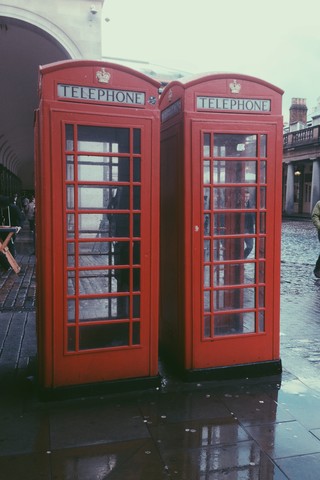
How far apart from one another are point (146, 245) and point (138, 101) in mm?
1196

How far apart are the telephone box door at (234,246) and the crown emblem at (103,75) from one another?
0.85 meters

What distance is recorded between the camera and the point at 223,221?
439cm

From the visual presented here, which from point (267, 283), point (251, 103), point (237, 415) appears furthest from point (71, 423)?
point (251, 103)

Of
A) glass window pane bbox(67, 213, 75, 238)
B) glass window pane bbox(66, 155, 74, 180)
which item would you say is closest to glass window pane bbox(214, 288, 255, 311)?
glass window pane bbox(67, 213, 75, 238)

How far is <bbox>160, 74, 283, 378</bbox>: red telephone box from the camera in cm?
402

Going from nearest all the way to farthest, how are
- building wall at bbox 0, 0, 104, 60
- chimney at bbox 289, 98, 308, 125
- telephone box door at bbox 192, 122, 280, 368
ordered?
telephone box door at bbox 192, 122, 280, 368, building wall at bbox 0, 0, 104, 60, chimney at bbox 289, 98, 308, 125

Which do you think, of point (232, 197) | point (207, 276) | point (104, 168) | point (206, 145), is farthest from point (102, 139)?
point (207, 276)

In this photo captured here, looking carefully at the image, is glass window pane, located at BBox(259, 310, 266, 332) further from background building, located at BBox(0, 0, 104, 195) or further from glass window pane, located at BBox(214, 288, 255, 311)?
background building, located at BBox(0, 0, 104, 195)

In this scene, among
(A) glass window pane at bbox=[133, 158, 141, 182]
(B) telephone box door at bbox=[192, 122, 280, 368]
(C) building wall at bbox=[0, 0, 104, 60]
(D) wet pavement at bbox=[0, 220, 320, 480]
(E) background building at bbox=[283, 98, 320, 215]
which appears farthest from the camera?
(E) background building at bbox=[283, 98, 320, 215]

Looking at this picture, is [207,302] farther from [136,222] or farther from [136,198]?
[136,198]

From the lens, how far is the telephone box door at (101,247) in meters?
3.69

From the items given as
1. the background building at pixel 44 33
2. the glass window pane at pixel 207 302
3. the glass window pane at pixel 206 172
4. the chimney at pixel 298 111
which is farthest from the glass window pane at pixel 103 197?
the chimney at pixel 298 111

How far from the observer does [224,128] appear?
13.3 ft

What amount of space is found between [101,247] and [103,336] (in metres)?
0.76
